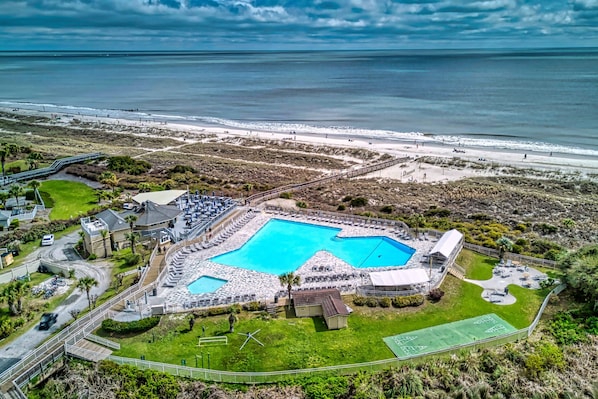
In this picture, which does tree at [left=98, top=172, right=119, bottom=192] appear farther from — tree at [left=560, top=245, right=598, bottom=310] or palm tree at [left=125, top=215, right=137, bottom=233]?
tree at [left=560, top=245, right=598, bottom=310]

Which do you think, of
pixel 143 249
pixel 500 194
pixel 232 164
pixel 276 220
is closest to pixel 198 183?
pixel 232 164

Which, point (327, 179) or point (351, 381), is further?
point (327, 179)

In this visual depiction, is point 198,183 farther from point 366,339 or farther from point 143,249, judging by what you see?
point 366,339

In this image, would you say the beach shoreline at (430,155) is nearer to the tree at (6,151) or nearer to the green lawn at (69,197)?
the tree at (6,151)

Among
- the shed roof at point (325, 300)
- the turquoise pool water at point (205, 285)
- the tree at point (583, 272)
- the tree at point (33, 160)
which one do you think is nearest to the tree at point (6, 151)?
the tree at point (33, 160)

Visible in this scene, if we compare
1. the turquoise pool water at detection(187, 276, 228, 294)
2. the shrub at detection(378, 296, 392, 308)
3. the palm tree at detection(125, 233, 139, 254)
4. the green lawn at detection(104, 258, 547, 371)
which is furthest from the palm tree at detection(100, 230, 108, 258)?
the shrub at detection(378, 296, 392, 308)

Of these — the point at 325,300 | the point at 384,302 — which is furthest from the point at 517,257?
the point at 325,300
